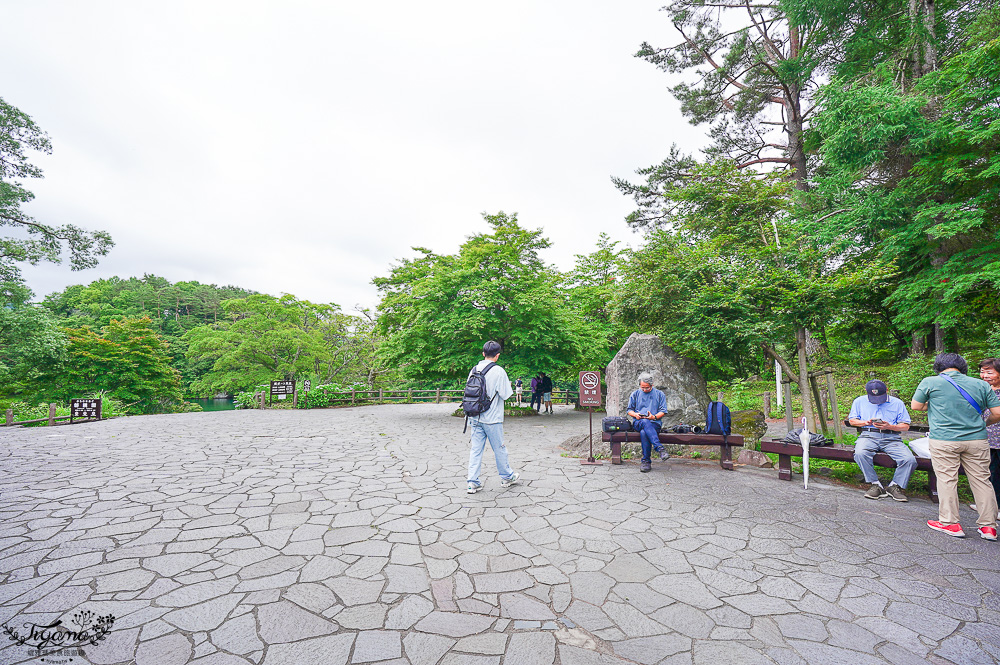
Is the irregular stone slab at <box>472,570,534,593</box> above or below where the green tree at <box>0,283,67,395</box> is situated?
below

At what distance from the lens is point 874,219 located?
7941mm

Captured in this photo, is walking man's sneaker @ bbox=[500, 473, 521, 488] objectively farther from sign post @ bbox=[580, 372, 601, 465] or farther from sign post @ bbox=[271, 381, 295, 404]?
sign post @ bbox=[271, 381, 295, 404]

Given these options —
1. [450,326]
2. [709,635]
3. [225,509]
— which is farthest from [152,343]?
[709,635]

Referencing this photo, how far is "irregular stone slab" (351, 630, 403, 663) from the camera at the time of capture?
2.13m

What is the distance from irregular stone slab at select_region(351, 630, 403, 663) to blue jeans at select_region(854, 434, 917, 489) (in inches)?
217

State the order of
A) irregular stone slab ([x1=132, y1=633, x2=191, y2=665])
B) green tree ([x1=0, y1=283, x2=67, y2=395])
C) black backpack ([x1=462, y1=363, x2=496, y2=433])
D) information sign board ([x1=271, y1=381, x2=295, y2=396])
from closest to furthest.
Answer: irregular stone slab ([x1=132, y1=633, x2=191, y2=665]) < black backpack ([x1=462, y1=363, x2=496, y2=433]) < green tree ([x1=0, y1=283, x2=67, y2=395]) < information sign board ([x1=271, y1=381, x2=295, y2=396])

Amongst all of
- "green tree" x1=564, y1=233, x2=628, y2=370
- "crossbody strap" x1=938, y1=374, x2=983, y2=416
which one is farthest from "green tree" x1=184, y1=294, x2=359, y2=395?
"crossbody strap" x1=938, y1=374, x2=983, y2=416

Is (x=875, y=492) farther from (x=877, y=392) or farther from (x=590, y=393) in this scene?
(x=590, y=393)

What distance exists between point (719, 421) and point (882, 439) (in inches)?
71.8

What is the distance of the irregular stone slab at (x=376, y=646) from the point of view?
2.13 m

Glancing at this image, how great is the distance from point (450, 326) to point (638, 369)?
6.20 metres

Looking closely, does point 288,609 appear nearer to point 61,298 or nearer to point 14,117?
point 14,117

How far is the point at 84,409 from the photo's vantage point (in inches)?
527

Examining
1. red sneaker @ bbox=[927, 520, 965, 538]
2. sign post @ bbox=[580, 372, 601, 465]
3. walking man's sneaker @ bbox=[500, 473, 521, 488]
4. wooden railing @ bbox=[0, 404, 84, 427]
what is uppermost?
sign post @ bbox=[580, 372, 601, 465]
